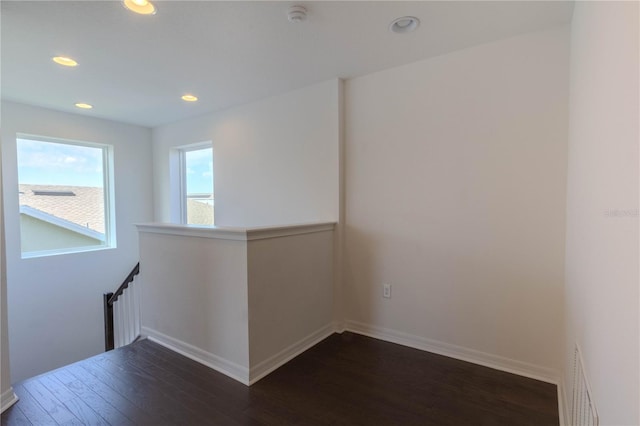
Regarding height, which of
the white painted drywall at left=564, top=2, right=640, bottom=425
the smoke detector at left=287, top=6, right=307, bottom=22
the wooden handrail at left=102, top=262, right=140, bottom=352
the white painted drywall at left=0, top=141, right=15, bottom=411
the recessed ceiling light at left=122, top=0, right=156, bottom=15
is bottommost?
the wooden handrail at left=102, top=262, right=140, bottom=352

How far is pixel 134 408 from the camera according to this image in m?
1.88

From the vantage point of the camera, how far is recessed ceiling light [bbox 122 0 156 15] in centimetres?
177

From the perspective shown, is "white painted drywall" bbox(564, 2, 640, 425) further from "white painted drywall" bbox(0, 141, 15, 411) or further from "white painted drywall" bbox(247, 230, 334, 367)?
"white painted drywall" bbox(0, 141, 15, 411)

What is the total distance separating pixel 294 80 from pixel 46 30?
5.93 ft

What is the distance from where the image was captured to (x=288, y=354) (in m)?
2.46

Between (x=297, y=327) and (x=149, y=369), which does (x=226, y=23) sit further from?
(x=149, y=369)

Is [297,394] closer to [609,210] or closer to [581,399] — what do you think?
[581,399]

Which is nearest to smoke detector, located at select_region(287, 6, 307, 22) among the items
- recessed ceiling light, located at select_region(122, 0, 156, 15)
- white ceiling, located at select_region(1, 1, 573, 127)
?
white ceiling, located at select_region(1, 1, 573, 127)

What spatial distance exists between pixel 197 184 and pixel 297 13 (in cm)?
332

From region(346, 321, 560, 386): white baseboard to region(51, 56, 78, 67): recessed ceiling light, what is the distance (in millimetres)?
3294

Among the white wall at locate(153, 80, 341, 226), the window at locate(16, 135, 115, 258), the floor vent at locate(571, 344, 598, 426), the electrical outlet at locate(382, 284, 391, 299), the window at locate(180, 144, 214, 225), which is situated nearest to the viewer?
the floor vent at locate(571, 344, 598, 426)

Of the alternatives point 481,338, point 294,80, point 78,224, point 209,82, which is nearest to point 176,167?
point 78,224

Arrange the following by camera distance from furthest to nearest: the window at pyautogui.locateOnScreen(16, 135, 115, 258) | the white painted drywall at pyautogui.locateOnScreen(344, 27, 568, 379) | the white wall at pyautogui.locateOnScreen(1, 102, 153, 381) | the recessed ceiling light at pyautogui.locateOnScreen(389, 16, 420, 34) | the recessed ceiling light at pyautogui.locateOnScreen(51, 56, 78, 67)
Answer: the window at pyautogui.locateOnScreen(16, 135, 115, 258) < the white wall at pyautogui.locateOnScreen(1, 102, 153, 381) < the recessed ceiling light at pyautogui.locateOnScreen(51, 56, 78, 67) < the white painted drywall at pyautogui.locateOnScreen(344, 27, 568, 379) < the recessed ceiling light at pyautogui.locateOnScreen(389, 16, 420, 34)

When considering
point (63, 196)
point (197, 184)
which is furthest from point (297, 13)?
point (63, 196)
